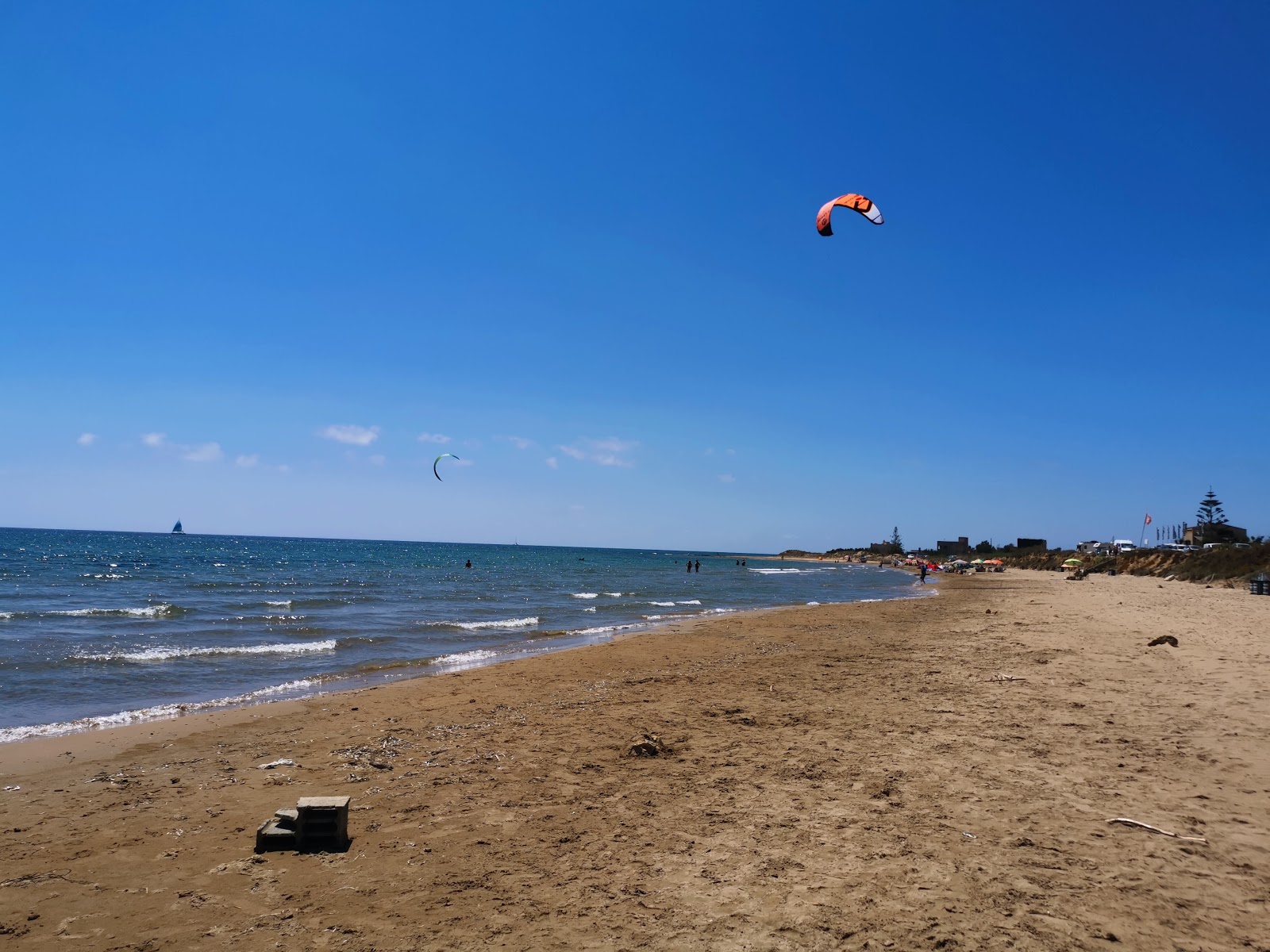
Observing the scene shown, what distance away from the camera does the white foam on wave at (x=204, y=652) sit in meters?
15.2

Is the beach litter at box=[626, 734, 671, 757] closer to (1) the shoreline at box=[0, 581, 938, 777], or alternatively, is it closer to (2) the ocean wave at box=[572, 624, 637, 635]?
(1) the shoreline at box=[0, 581, 938, 777]

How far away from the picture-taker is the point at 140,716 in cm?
1041

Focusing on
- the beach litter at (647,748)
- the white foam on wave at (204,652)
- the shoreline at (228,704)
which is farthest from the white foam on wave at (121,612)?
the beach litter at (647,748)

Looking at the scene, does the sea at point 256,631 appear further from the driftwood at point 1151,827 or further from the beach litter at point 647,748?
the driftwood at point 1151,827

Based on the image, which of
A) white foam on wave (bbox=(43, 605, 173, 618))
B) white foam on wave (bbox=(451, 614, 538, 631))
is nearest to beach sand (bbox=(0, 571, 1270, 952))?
white foam on wave (bbox=(451, 614, 538, 631))

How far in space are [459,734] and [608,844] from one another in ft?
13.0

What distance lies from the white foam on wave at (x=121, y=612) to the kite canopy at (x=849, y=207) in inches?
952

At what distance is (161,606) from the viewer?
2589cm

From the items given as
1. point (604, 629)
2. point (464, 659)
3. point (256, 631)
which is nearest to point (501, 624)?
point (604, 629)

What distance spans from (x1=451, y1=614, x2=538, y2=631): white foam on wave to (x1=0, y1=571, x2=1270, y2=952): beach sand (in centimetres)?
1137

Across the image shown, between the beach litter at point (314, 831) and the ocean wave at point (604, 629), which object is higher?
the beach litter at point (314, 831)

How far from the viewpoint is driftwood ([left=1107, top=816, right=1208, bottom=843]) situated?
Answer: 198 inches

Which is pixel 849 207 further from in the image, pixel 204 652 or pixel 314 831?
pixel 204 652

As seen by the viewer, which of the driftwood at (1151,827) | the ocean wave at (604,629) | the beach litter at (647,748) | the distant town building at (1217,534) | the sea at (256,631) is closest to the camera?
the driftwood at (1151,827)
